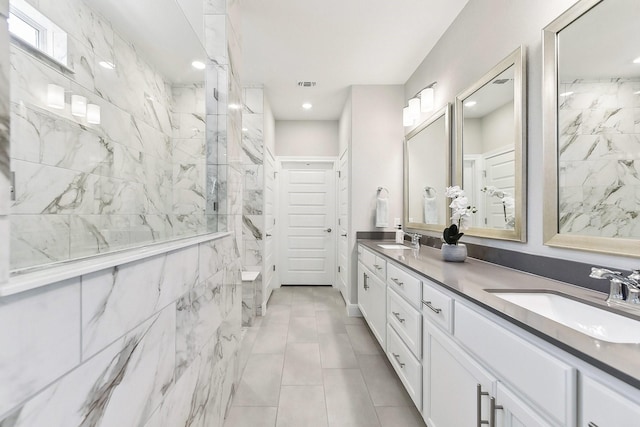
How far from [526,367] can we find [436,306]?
0.53 metres

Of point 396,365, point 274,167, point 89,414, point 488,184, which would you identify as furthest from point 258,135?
point 89,414

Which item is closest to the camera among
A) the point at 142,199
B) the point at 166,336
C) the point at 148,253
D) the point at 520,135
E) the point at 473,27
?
the point at 148,253

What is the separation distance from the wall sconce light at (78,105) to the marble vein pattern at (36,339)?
0.60 m

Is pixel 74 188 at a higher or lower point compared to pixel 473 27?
lower

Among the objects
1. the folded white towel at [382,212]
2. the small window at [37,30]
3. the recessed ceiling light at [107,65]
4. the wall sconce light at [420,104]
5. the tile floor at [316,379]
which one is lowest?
the tile floor at [316,379]

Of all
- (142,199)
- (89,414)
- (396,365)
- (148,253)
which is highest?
(142,199)

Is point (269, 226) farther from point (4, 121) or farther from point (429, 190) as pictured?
point (4, 121)

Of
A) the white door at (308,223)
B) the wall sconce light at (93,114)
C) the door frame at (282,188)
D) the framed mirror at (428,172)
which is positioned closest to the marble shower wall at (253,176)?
the door frame at (282,188)

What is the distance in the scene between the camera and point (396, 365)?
6.23 feet

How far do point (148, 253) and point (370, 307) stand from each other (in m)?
2.21

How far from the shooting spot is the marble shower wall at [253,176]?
337 cm

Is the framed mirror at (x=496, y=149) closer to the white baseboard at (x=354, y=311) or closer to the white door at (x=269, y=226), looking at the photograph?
the white baseboard at (x=354, y=311)

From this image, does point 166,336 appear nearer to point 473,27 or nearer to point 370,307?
point 370,307

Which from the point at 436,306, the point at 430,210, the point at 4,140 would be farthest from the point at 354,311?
the point at 4,140
